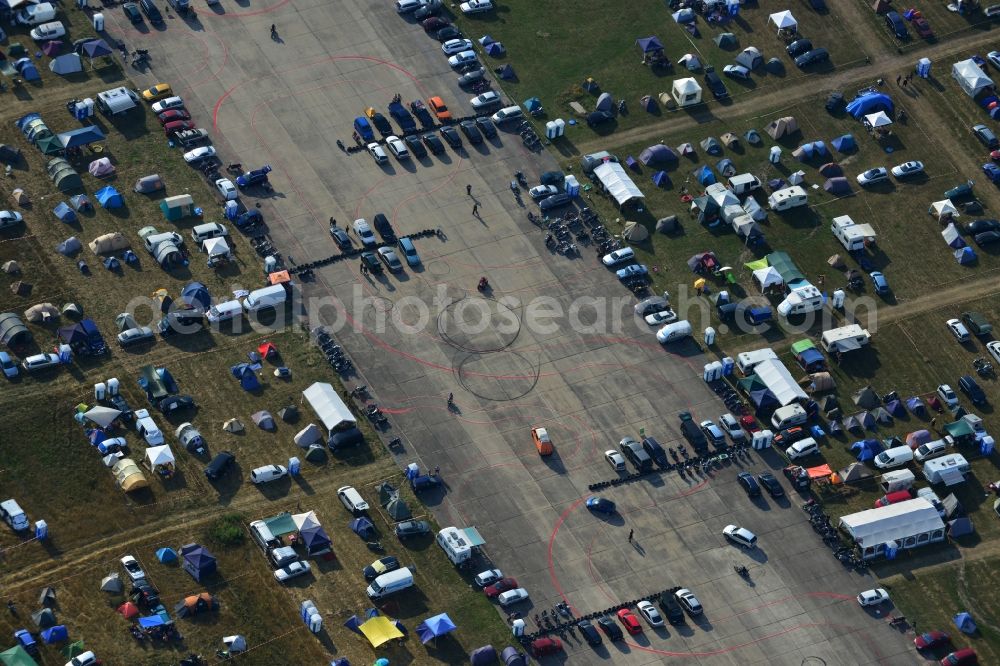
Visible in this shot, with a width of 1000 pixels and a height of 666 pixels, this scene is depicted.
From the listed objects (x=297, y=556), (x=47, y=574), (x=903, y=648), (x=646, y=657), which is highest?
(x=903, y=648)

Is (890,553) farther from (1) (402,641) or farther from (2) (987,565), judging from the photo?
(1) (402,641)

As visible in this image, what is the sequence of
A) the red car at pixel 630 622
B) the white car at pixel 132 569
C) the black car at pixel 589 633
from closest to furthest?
the white car at pixel 132 569
the black car at pixel 589 633
the red car at pixel 630 622

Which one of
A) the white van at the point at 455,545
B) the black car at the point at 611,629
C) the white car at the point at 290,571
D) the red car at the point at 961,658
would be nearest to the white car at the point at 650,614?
the black car at the point at 611,629

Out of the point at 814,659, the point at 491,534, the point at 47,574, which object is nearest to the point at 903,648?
the point at 814,659

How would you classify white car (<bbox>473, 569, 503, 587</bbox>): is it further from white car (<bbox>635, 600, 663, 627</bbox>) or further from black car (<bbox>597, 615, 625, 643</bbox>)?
white car (<bbox>635, 600, 663, 627</bbox>)

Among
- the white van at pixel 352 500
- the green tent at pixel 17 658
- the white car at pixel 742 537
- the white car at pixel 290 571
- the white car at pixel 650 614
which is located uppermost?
the white car at pixel 742 537

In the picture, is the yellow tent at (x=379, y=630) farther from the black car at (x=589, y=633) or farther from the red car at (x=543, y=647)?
the black car at (x=589, y=633)

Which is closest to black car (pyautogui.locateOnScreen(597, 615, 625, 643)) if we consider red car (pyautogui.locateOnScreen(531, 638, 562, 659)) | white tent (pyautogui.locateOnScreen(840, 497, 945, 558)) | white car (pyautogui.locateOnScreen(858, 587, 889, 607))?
red car (pyautogui.locateOnScreen(531, 638, 562, 659))
